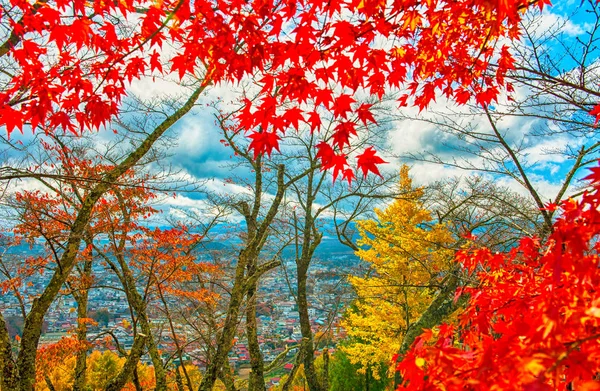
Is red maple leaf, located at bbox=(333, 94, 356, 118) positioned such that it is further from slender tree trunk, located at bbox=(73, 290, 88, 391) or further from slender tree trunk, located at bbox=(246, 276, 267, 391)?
slender tree trunk, located at bbox=(73, 290, 88, 391)

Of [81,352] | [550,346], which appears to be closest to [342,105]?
[550,346]

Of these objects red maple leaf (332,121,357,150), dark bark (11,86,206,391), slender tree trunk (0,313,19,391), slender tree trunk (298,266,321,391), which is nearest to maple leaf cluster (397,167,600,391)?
red maple leaf (332,121,357,150)

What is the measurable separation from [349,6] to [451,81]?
1.94m

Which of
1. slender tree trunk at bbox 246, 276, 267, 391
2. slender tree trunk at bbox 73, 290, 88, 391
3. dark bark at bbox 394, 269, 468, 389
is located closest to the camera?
dark bark at bbox 394, 269, 468, 389

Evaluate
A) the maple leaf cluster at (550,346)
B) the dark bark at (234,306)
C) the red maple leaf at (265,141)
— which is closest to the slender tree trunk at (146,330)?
the dark bark at (234,306)

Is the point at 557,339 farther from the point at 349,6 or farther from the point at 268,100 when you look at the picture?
the point at 349,6

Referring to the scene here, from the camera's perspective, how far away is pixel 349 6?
8.08ft

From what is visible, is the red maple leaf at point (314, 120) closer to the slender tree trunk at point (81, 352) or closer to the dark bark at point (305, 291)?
→ the dark bark at point (305, 291)

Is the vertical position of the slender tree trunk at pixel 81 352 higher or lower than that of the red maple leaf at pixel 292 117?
lower

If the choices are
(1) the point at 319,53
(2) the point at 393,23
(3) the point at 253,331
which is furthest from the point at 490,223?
(3) the point at 253,331

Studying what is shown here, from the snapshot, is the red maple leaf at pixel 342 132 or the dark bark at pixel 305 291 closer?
the red maple leaf at pixel 342 132

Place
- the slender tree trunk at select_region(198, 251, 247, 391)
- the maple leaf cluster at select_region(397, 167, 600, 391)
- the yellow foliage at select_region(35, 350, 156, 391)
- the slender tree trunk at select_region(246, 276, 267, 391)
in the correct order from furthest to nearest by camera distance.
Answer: the yellow foliage at select_region(35, 350, 156, 391) → the slender tree trunk at select_region(246, 276, 267, 391) → the slender tree trunk at select_region(198, 251, 247, 391) → the maple leaf cluster at select_region(397, 167, 600, 391)

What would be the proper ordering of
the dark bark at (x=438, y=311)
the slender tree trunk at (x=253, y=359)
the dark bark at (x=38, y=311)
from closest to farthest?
the dark bark at (x=38, y=311), the dark bark at (x=438, y=311), the slender tree trunk at (x=253, y=359)

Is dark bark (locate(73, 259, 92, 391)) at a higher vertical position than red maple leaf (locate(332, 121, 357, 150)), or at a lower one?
lower
